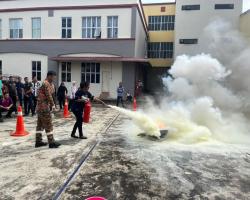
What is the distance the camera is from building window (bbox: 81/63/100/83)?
2395 centimetres

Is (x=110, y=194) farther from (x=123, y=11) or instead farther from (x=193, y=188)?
(x=123, y=11)

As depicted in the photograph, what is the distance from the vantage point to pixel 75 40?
24.0 metres

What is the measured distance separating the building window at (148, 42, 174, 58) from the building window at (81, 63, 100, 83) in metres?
15.6

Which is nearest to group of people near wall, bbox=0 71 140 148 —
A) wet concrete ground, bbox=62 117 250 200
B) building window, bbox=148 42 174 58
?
wet concrete ground, bbox=62 117 250 200

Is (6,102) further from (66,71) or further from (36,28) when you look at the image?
(36,28)

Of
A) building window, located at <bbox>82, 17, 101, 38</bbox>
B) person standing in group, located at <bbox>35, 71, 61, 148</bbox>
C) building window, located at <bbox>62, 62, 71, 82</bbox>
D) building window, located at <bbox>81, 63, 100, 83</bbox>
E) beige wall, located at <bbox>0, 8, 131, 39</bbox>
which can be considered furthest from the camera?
building window, located at <bbox>62, 62, 71, 82</bbox>

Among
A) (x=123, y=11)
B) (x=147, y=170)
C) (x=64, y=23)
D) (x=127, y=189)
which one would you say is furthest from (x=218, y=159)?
(x=64, y=23)

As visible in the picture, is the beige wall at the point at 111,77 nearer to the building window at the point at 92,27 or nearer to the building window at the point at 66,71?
the building window at the point at 66,71

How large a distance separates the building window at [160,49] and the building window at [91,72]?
1555 cm

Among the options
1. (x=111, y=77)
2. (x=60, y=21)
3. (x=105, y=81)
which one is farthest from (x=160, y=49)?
(x=60, y=21)

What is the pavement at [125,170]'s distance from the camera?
185 inches

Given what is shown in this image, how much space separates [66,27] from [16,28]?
4.94 metres

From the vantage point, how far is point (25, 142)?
317 inches

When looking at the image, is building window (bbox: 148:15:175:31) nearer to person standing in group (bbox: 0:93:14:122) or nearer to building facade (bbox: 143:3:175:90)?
building facade (bbox: 143:3:175:90)
